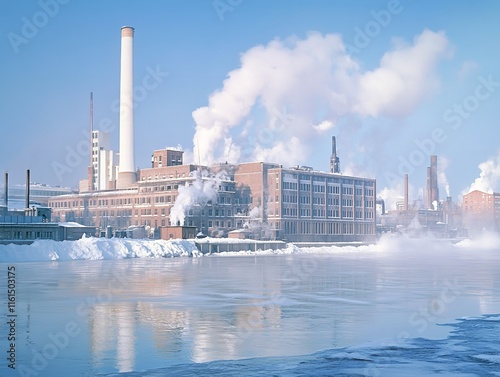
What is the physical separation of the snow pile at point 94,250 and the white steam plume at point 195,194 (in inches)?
613

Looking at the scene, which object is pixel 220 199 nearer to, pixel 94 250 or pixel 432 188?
pixel 94 250

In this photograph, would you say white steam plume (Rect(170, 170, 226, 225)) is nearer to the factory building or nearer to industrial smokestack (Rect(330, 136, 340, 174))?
the factory building

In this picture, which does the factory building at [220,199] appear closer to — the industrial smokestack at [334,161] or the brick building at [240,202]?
the brick building at [240,202]

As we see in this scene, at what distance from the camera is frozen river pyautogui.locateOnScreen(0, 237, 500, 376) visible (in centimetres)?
1486

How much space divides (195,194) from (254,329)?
94401 millimetres

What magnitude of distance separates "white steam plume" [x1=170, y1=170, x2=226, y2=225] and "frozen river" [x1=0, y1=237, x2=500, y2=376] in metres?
74.1

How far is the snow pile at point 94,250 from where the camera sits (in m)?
68.2

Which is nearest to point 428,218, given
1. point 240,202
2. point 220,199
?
point 240,202

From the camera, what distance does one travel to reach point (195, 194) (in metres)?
114

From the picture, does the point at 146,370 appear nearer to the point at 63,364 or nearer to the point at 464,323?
the point at 63,364

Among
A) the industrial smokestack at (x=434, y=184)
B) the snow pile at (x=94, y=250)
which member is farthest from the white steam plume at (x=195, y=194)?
the industrial smokestack at (x=434, y=184)

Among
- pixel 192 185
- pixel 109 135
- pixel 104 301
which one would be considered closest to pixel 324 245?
pixel 192 185

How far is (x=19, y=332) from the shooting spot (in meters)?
19.4

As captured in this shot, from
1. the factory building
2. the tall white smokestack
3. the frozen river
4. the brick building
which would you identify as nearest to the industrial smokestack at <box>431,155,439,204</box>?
the factory building
